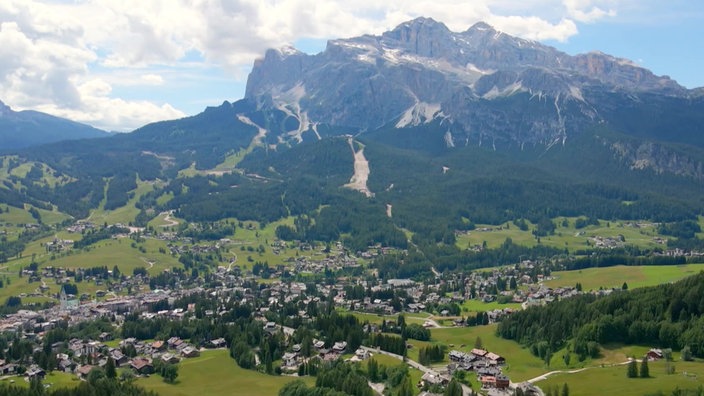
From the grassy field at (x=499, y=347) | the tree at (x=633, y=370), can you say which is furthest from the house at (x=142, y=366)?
the tree at (x=633, y=370)

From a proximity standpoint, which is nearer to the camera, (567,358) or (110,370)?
(110,370)

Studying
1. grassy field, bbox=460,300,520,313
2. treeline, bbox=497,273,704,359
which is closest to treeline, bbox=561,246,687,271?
grassy field, bbox=460,300,520,313

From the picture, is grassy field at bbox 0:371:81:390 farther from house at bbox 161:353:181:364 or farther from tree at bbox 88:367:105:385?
house at bbox 161:353:181:364

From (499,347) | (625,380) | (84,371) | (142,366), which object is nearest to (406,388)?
(625,380)

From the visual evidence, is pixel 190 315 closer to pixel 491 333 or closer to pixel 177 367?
pixel 177 367

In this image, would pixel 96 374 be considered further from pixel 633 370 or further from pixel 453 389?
pixel 633 370
